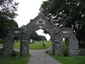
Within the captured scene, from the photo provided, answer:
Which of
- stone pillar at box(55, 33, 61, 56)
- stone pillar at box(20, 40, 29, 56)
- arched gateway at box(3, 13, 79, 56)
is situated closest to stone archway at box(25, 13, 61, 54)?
arched gateway at box(3, 13, 79, 56)

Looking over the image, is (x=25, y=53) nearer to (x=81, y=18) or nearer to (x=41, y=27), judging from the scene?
(x=41, y=27)

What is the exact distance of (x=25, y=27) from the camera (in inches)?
1561

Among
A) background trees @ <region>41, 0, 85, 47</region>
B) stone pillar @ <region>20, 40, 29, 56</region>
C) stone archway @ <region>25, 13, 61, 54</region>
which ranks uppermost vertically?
background trees @ <region>41, 0, 85, 47</region>

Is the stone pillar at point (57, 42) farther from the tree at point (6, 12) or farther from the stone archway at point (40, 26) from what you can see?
the tree at point (6, 12)

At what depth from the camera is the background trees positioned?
157 ft

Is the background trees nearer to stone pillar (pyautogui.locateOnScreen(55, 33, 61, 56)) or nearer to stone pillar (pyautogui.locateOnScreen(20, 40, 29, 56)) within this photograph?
stone pillar (pyautogui.locateOnScreen(55, 33, 61, 56))

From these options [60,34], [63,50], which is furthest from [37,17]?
[63,50]

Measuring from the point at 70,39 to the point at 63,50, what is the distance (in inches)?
92.2

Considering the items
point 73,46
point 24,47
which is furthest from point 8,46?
point 73,46

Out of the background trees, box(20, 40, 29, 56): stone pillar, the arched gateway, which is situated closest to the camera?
box(20, 40, 29, 56): stone pillar

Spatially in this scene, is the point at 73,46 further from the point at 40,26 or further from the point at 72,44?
the point at 40,26

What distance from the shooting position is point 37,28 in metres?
39.8

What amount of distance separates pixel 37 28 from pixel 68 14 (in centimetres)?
1331

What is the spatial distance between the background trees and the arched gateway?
28.3 ft
